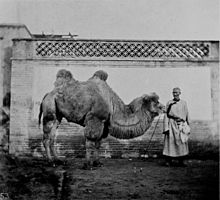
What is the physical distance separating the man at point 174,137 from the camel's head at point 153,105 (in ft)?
0.65

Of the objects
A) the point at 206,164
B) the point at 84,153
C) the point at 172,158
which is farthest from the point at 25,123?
the point at 206,164

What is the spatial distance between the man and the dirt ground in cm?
26

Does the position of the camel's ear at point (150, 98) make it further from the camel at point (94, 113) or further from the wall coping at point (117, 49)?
the wall coping at point (117, 49)

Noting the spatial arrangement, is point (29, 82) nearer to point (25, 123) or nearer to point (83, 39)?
point (25, 123)

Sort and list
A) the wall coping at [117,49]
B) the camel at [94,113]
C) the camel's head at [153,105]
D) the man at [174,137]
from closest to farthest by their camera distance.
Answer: the man at [174,137]
the camel at [94,113]
the camel's head at [153,105]
the wall coping at [117,49]

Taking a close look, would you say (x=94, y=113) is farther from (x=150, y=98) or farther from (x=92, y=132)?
(x=150, y=98)

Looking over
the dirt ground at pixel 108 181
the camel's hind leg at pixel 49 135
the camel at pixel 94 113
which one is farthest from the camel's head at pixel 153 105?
the camel's hind leg at pixel 49 135

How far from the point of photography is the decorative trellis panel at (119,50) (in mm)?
9930

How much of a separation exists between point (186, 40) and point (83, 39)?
8.03 feet

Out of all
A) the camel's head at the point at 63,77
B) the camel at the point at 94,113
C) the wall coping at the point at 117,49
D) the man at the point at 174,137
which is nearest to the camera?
the man at the point at 174,137

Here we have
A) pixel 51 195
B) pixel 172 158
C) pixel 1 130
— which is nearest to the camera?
pixel 51 195

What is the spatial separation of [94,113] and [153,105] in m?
1.36

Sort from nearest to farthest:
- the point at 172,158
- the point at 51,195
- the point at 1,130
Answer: the point at 51,195
the point at 172,158
the point at 1,130

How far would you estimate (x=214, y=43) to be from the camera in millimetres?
10000
